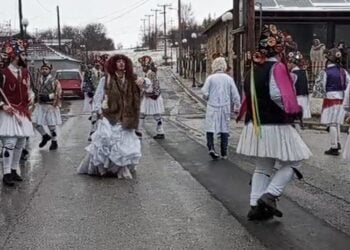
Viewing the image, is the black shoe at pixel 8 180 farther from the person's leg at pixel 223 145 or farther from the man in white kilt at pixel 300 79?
the man in white kilt at pixel 300 79

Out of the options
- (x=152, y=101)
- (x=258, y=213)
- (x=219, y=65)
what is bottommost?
(x=258, y=213)

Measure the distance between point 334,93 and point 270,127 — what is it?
17.8 ft

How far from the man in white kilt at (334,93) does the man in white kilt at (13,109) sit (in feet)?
17.8

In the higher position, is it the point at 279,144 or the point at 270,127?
the point at 270,127

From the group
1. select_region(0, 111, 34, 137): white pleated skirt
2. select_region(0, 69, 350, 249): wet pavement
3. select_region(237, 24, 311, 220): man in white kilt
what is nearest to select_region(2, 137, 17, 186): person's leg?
select_region(0, 111, 34, 137): white pleated skirt

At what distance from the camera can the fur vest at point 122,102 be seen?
971 cm

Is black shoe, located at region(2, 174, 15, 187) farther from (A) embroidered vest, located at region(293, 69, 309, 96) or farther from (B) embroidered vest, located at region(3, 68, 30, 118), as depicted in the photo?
(A) embroidered vest, located at region(293, 69, 309, 96)

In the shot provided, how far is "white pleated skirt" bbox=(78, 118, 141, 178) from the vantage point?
9.44 m

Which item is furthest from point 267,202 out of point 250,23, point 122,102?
point 250,23

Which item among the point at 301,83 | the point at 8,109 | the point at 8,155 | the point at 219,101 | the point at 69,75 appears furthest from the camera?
the point at 69,75

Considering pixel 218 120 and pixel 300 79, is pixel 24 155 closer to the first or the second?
pixel 218 120

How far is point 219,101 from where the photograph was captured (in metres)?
11.6

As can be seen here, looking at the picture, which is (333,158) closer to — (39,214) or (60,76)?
(39,214)

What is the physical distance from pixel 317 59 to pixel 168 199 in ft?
70.2
